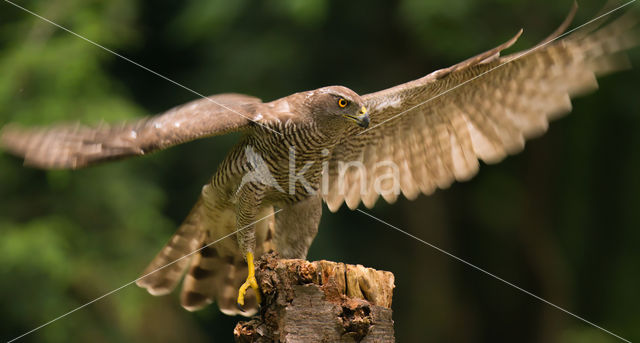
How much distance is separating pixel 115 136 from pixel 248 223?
1.00m

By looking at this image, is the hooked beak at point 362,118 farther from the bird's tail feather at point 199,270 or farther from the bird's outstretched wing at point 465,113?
the bird's tail feather at point 199,270

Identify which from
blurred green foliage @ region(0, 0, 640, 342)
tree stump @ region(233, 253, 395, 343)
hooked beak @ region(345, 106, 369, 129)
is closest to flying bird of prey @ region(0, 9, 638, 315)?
hooked beak @ region(345, 106, 369, 129)

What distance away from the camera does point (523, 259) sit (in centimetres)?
787

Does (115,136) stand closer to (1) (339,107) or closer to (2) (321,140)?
(2) (321,140)

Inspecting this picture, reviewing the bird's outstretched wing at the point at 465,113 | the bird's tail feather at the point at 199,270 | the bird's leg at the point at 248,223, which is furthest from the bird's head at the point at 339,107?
the bird's tail feather at the point at 199,270

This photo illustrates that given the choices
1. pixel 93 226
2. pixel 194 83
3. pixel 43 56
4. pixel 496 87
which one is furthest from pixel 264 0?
pixel 496 87

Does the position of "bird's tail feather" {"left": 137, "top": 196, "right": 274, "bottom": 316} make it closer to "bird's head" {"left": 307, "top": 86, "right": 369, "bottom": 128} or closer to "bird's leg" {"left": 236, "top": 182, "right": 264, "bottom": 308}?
"bird's leg" {"left": 236, "top": 182, "right": 264, "bottom": 308}

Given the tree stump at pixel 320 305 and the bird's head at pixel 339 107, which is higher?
the bird's head at pixel 339 107

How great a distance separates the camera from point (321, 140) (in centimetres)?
435

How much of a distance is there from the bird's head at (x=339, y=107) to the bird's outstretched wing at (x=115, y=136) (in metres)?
0.43

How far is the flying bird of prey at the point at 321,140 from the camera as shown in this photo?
4.05 metres

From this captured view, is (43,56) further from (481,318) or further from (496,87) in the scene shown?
(481,318)

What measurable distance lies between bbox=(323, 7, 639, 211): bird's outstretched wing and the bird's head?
0.67 feet

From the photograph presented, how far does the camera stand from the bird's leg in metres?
4.29
